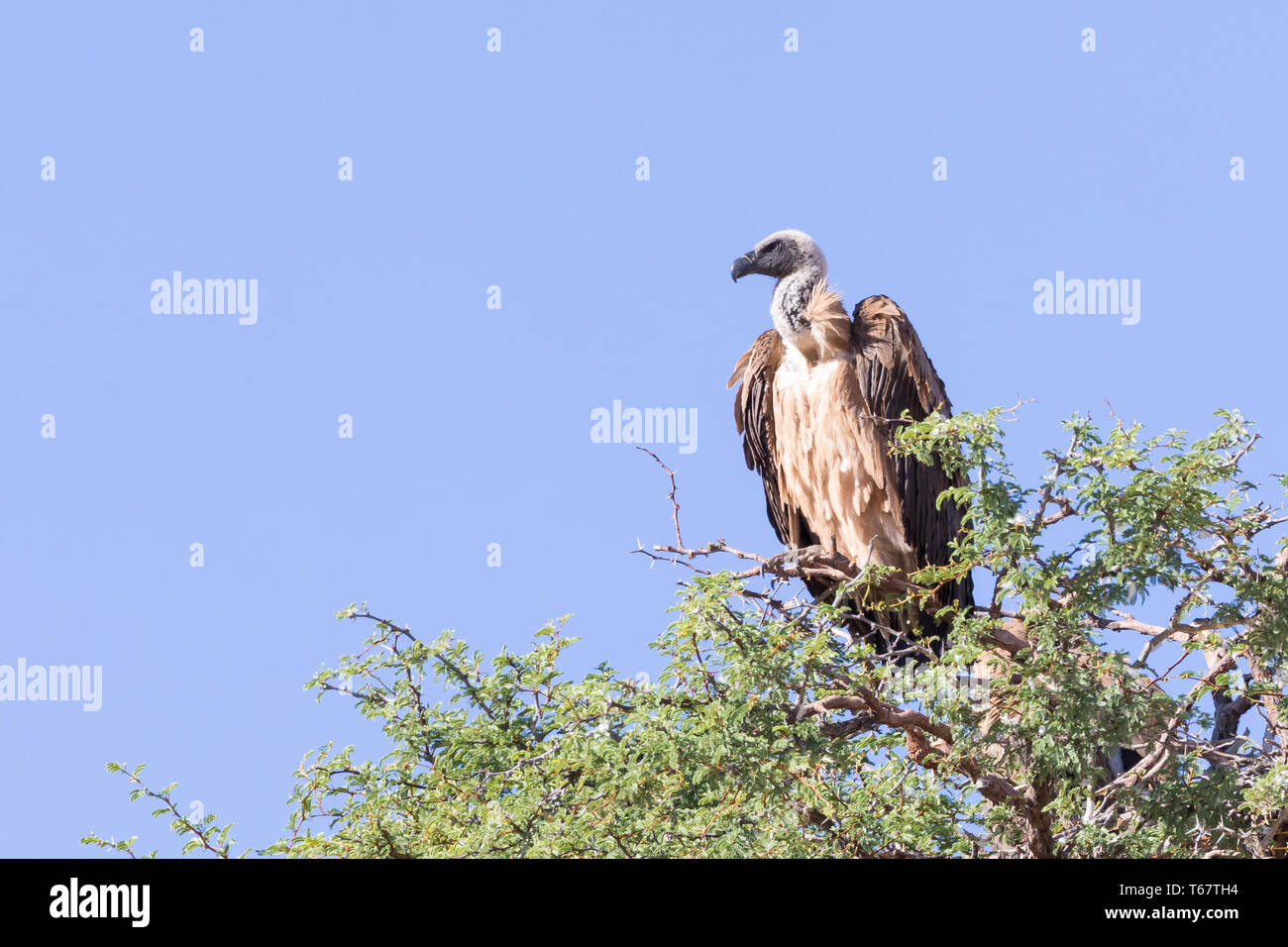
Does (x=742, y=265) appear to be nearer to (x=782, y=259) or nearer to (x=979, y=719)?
(x=782, y=259)

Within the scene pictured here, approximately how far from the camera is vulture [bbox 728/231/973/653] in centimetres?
909

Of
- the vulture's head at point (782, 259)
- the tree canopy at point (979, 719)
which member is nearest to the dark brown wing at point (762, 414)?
the vulture's head at point (782, 259)

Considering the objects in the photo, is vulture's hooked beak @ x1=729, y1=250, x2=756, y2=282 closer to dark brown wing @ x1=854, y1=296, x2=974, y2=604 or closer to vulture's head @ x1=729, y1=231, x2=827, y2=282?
vulture's head @ x1=729, y1=231, x2=827, y2=282

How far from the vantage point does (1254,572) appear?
18.9 feet

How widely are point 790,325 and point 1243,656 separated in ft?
13.4

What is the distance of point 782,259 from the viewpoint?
9.92m

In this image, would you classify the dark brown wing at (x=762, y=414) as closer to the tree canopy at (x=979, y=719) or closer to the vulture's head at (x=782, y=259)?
the vulture's head at (x=782, y=259)

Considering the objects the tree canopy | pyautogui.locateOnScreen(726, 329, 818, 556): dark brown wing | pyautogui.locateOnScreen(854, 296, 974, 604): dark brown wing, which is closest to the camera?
the tree canopy

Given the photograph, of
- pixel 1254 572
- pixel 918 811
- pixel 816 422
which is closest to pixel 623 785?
pixel 918 811

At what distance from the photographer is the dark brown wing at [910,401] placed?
906cm

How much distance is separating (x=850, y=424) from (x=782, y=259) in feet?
4.46

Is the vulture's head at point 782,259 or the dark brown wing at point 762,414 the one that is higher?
the vulture's head at point 782,259

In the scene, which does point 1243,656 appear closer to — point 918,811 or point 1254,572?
point 1254,572

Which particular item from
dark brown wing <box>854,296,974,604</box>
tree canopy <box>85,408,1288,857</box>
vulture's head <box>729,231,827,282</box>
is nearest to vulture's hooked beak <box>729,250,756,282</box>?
vulture's head <box>729,231,827,282</box>
